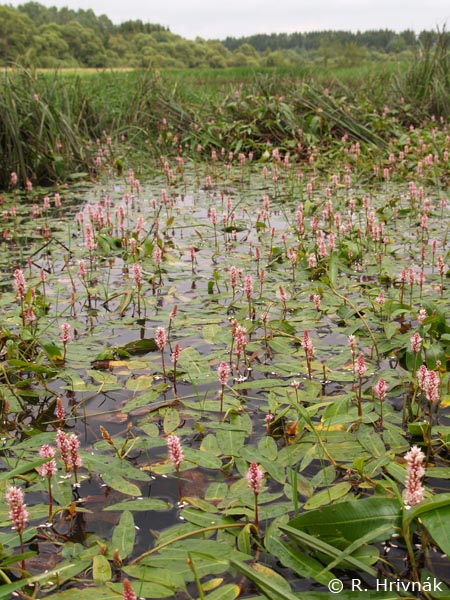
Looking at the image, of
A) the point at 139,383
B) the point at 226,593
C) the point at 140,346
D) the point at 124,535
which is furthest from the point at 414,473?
the point at 140,346

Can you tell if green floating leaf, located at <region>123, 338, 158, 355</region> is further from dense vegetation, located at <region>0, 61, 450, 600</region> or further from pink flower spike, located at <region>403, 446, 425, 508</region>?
pink flower spike, located at <region>403, 446, 425, 508</region>

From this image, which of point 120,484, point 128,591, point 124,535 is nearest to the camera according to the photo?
point 128,591

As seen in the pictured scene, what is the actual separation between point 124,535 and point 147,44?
58249 mm

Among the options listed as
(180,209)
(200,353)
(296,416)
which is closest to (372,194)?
(180,209)

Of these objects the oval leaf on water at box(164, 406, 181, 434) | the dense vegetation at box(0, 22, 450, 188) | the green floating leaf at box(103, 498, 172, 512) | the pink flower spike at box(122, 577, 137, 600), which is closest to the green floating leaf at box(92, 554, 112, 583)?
the green floating leaf at box(103, 498, 172, 512)

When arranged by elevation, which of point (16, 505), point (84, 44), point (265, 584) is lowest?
point (265, 584)

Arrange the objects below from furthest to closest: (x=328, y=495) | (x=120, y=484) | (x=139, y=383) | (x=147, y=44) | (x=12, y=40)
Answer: (x=147, y=44)
(x=12, y=40)
(x=139, y=383)
(x=120, y=484)
(x=328, y=495)

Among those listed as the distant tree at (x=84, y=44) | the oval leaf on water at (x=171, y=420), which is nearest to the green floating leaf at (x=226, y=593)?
the oval leaf on water at (x=171, y=420)

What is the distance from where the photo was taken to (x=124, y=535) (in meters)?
1.70

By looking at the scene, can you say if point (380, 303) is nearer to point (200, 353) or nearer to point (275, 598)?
point (200, 353)

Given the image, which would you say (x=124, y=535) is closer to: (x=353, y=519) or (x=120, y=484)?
(x=120, y=484)

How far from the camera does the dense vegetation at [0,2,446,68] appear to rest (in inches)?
953

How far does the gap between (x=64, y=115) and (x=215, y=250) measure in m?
3.68

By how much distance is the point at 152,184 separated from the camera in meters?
7.37
